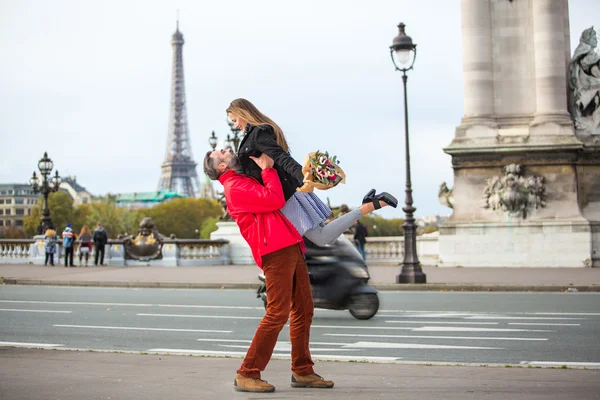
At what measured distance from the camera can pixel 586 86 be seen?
27531 millimetres

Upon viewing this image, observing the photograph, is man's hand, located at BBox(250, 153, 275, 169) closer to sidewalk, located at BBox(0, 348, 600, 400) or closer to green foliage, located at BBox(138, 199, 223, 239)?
sidewalk, located at BBox(0, 348, 600, 400)

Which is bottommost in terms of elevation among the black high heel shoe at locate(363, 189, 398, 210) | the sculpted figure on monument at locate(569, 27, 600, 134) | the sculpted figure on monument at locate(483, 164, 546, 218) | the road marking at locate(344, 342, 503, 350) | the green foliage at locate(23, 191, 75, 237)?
the road marking at locate(344, 342, 503, 350)

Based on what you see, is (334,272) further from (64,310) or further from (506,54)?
(506,54)

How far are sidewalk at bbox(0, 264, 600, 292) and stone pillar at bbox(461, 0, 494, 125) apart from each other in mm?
4663

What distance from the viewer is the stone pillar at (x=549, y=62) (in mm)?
26969

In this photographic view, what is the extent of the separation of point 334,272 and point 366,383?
653cm

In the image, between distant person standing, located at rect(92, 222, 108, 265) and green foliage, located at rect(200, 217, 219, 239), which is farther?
green foliage, located at rect(200, 217, 219, 239)

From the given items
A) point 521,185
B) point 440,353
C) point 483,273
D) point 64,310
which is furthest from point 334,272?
point 521,185

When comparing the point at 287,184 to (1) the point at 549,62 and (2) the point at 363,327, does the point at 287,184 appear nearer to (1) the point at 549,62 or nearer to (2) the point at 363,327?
(2) the point at 363,327

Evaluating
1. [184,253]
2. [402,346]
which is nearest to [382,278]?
[184,253]

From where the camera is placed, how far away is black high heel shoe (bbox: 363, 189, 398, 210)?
6477 mm

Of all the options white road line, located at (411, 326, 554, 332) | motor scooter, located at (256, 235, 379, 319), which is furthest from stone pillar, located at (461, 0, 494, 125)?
white road line, located at (411, 326, 554, 332)

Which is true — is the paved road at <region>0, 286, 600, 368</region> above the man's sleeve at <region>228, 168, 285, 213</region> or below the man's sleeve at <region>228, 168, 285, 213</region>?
below

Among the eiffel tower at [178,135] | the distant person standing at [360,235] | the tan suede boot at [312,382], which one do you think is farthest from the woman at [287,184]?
the eiffel tower at [178,135]
